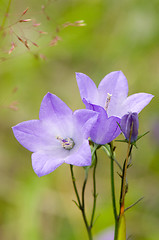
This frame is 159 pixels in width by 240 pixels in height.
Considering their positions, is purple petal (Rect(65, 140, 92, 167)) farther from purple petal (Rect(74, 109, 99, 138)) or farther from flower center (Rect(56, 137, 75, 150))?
flower center (Rect(56, 137, 75, 150))

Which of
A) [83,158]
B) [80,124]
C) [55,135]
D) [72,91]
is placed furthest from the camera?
[72,91]

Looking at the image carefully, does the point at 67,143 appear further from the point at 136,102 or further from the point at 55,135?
the point at 136,102

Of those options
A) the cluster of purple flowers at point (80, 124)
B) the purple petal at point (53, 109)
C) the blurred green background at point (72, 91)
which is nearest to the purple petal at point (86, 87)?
the cluster of purple flowers at point (80, 124)

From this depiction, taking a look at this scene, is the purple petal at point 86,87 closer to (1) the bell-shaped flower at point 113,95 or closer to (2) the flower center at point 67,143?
(1) the bell-shaped flower at point 113,95

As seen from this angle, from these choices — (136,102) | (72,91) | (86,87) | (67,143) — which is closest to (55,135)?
(67,143)

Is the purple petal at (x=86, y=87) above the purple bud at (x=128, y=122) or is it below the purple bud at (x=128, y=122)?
above

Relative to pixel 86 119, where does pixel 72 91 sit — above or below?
below
